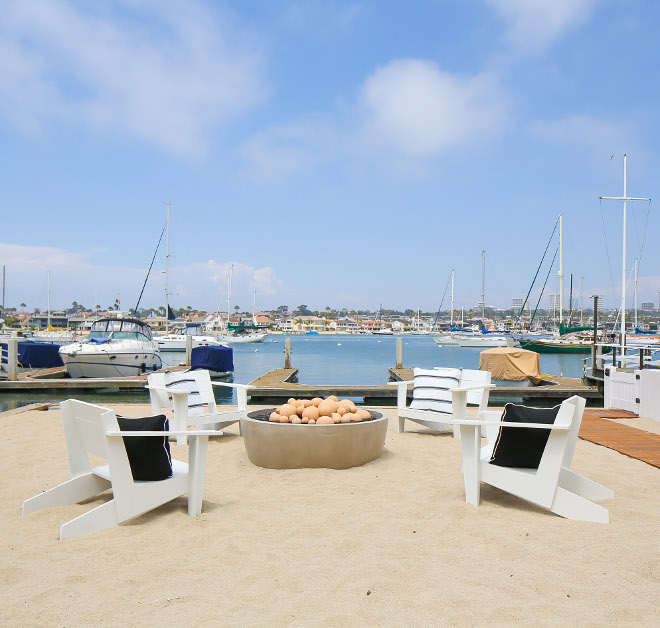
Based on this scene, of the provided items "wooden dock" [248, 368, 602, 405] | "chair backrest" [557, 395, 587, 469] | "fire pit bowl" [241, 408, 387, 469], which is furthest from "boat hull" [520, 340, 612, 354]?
"chair backrest" [557, 395, 587, 469]

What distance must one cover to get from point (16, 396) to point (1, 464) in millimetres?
13004

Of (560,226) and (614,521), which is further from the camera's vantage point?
(560,226)

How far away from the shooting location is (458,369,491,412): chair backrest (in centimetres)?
696

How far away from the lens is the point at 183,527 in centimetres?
374

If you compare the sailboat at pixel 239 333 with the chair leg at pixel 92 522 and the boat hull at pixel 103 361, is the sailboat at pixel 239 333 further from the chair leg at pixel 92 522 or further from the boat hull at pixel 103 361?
the chair leg at pixel 92 522

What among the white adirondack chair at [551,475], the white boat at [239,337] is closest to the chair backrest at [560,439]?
the white adirondack chair at [551,475]

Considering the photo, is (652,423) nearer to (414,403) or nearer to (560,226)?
(414,403)

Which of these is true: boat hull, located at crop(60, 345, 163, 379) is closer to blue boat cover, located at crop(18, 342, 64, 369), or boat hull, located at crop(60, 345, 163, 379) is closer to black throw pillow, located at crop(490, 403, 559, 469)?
blue boat cover, located at crop(18, 342, 64, 369)

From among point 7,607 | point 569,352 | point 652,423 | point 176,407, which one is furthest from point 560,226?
point 7,607

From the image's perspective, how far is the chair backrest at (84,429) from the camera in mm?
3578

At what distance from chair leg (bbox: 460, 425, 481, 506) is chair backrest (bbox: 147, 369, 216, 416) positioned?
3911 millimetres

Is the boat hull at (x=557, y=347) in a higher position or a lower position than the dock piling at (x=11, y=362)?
lower

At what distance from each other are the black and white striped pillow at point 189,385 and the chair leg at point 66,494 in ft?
9.69

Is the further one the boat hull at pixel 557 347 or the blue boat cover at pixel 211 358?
the boat hull at pixel 557 347
